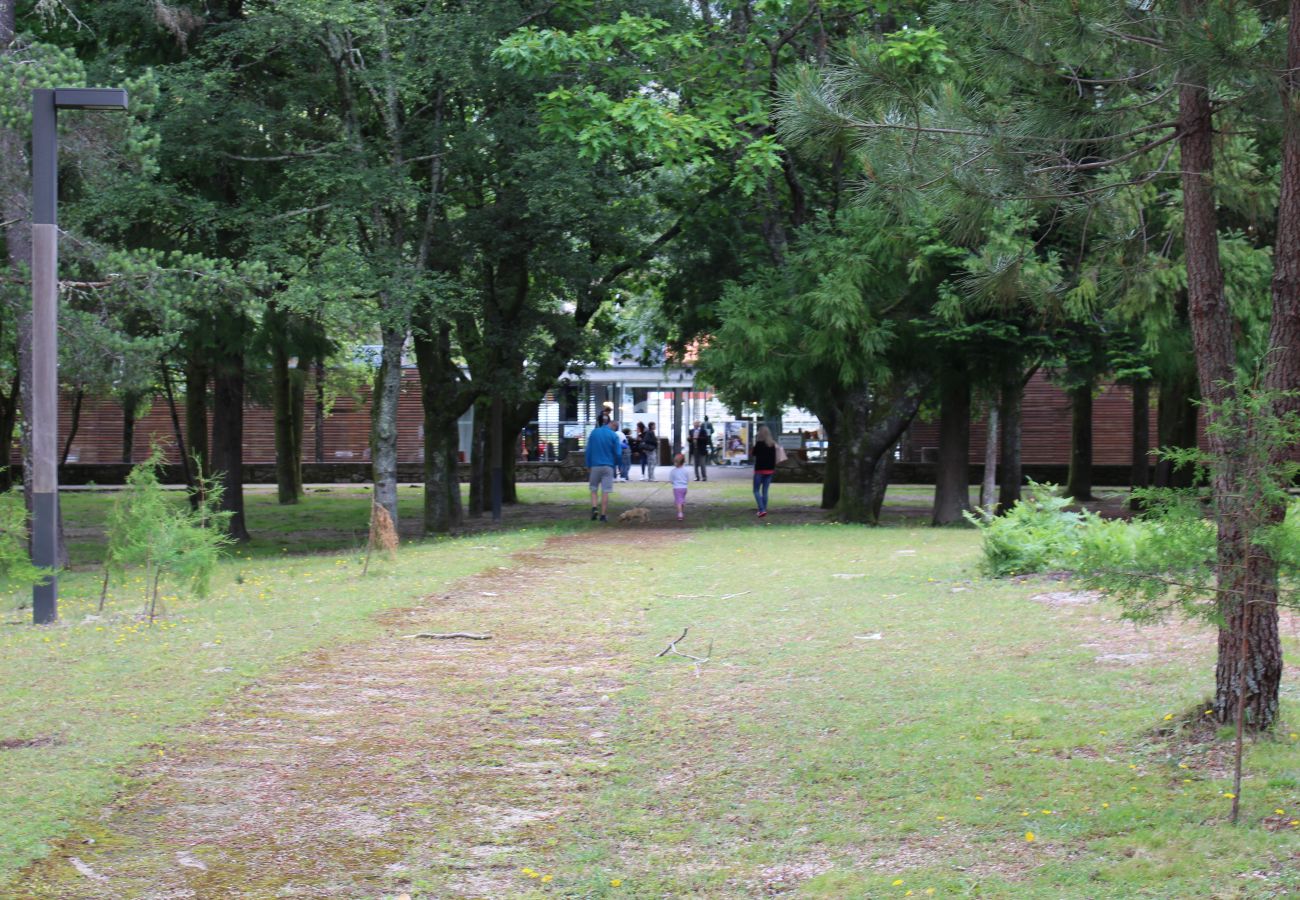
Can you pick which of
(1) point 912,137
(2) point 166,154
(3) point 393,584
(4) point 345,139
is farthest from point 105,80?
(1) point 912,137

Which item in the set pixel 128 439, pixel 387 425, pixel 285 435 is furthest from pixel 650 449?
pixel 387 425

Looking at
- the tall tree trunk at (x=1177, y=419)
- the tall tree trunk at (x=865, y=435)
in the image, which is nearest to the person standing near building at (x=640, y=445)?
the tall tree trunk at (x=1177, y=419)

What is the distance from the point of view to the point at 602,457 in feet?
72.4

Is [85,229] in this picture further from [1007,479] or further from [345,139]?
[1007,479]

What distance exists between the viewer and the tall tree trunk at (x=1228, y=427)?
5730 mm

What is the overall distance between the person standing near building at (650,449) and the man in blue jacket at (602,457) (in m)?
17.0

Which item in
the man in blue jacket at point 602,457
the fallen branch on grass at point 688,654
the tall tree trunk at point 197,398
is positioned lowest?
the fallen branch on grass at point 688,654

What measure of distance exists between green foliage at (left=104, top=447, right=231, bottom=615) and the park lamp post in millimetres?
527

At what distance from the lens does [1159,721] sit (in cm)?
695

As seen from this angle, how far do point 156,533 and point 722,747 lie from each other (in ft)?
18.6

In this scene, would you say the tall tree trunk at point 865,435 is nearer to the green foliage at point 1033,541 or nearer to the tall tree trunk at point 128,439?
the green foliage at point 1033,541

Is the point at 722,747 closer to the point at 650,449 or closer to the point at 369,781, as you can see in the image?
the point at 369,781

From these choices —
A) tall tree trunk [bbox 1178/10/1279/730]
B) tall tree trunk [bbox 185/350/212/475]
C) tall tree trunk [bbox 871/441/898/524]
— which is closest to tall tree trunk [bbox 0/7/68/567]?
tall tree trunk [bbox 185/350/212/475]

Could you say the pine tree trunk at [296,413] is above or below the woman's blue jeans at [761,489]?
above
